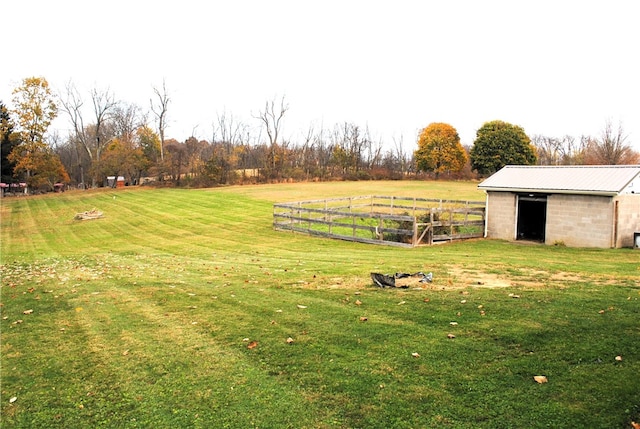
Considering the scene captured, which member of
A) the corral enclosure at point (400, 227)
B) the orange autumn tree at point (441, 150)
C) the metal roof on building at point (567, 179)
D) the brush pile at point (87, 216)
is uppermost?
the orange autumn tree at point (441, 150)

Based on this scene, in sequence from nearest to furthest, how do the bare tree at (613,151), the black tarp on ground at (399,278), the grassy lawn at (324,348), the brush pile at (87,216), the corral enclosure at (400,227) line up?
the grassy lawn at (324,348)
the black tarp on ground at (399,278)
the corral enclosure at (400,227)
the brush pile at (87,216)
the bare tree at (613,151)

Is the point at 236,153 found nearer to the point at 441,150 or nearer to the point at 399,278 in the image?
the point at 441,150

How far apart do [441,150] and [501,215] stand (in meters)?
41.4

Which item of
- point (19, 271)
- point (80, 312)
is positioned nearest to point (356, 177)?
point (19, 271)

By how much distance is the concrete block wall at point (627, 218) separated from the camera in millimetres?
16875

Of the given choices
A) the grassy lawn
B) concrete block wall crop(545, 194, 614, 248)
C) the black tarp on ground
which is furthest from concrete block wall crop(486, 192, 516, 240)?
the black tarp on ground

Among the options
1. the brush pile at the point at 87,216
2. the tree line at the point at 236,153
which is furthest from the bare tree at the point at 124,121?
the brush pile at the point at 87,216

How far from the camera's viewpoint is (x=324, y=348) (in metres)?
5.60

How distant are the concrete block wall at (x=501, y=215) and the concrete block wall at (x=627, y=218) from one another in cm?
395

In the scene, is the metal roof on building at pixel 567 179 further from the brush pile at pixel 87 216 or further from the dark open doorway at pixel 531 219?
the brush pile at pixel 87 216

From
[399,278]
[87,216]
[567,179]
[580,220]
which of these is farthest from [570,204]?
[87,216]

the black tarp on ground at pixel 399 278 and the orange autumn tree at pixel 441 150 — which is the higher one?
the orange autumn tree at pixel 441 150

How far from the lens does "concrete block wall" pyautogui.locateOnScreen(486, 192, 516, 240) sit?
65.1 feet

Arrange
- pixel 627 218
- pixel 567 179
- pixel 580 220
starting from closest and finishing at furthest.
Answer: pixel 627 218
pixel 580 220
pixel 567 179
